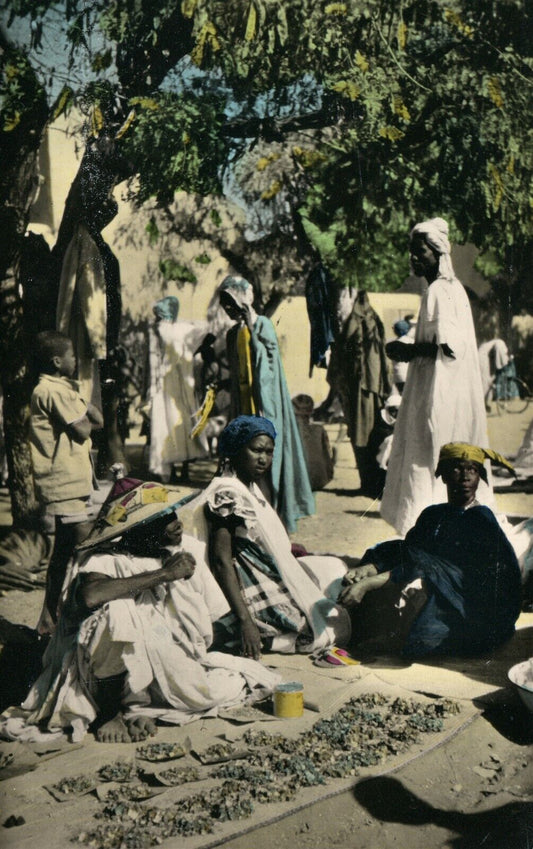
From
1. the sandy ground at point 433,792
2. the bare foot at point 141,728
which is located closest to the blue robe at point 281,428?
Answer: the sandy ground at point 433,792

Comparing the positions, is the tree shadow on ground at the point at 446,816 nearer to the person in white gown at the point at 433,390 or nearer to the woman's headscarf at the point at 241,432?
the person in white gown at the point at 433,390

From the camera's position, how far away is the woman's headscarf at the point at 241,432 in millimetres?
4590

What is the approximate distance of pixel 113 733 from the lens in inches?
161

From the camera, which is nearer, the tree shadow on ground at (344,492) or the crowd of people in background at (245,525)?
the crowd of people in background at (245,525)

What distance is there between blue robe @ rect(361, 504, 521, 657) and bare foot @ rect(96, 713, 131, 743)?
136 centimetres

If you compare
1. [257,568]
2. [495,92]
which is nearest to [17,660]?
[257,568]

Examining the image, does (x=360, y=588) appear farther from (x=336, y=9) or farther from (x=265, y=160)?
(x=336, y=9)

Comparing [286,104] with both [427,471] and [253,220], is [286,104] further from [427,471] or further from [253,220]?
[427,471]

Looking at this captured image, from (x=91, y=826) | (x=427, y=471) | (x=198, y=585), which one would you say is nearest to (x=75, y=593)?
(x=198, y=585)

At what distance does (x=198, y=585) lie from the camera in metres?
4.43

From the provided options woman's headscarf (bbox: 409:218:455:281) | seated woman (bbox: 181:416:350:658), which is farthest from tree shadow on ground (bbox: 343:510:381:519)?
woman's headscarf (bbox: 409:218:455:281)

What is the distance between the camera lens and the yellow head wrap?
15.7 ft

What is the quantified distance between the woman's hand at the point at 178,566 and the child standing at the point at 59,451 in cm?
40

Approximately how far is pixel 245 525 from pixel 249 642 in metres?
0.52
